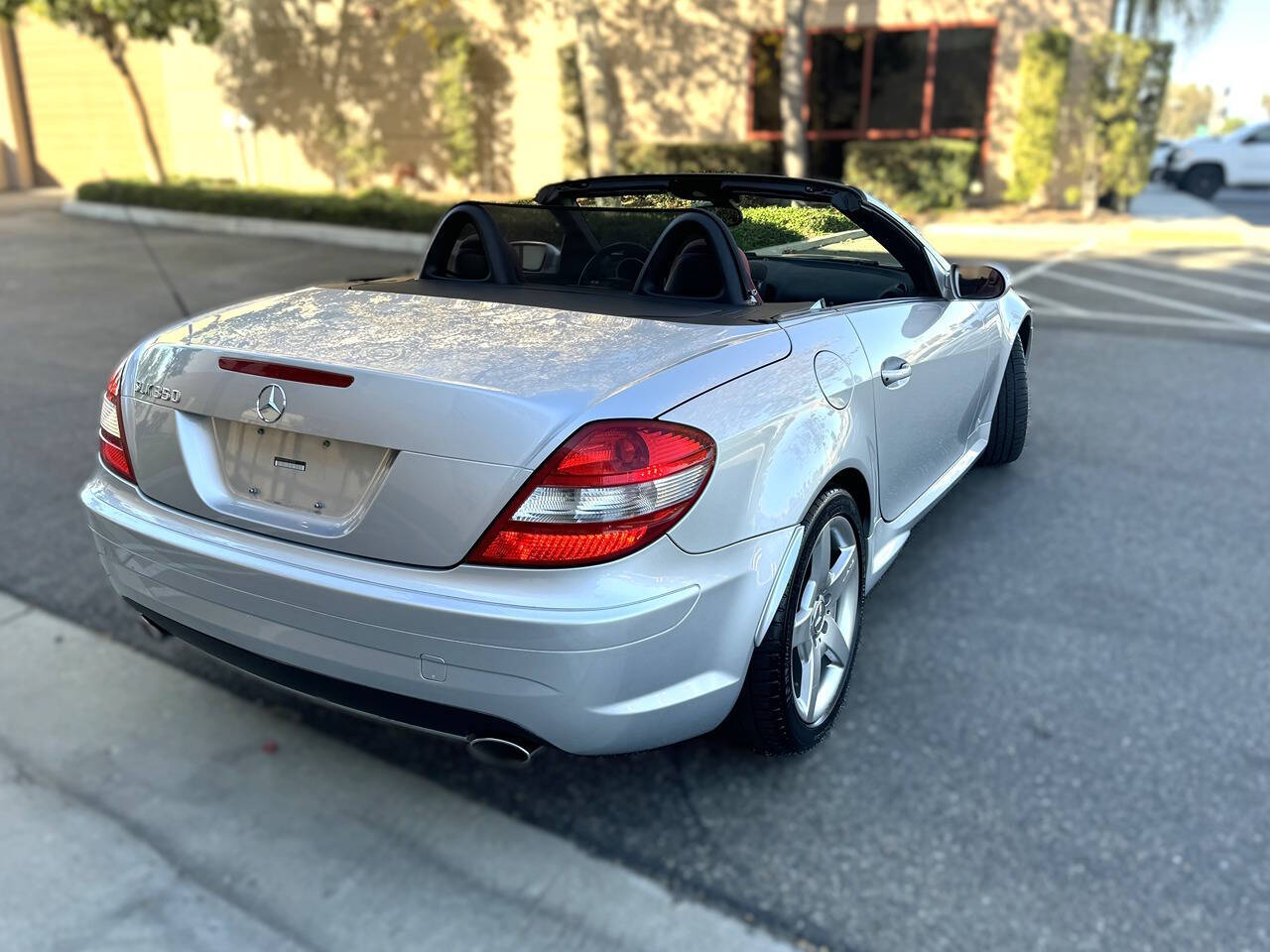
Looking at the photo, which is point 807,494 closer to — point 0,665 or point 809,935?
point 809,935

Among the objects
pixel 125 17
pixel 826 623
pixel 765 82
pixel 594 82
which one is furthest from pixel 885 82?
pixel 826 623

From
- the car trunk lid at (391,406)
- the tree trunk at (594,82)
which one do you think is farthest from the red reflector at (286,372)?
the tree trunk at (594,82)

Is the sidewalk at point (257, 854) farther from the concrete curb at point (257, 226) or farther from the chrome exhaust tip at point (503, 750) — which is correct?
the concrete curb at point (257, 226)

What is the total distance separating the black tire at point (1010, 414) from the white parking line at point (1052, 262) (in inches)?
259

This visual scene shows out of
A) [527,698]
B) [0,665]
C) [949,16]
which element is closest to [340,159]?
[949,16]

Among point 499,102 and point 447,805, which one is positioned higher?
point 499,102

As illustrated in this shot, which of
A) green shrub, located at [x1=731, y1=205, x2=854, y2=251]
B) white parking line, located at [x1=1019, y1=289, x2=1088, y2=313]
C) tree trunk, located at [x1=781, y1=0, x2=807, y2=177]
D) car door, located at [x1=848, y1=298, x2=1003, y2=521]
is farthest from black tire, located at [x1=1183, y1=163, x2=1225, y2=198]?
green shrub, located at [x1=731, y1=205, x2=854, y2=251]

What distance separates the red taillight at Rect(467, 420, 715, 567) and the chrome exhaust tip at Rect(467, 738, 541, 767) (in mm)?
403

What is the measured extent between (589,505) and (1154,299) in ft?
30.2

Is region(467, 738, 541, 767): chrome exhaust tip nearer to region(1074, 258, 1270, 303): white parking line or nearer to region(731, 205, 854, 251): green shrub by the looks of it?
region(731, 205, 854, 251): green shrub

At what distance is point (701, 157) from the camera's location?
1811cm

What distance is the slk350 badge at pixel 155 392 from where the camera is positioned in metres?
2.53

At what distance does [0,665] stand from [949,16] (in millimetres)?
17587

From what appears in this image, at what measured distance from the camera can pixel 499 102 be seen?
1948 centimetres
